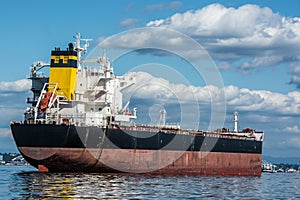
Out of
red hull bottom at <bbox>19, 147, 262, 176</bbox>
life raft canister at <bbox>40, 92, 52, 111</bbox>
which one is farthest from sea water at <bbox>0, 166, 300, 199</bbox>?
life raft canister at <bbox>40, 92, 52, 111</bbox>

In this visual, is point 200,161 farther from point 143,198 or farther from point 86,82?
point 143,198

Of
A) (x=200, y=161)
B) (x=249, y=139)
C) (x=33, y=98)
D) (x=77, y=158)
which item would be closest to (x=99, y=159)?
(x=77, y=158)

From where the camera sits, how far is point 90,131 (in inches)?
1630

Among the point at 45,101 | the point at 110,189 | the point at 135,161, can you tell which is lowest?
the point at 110,189

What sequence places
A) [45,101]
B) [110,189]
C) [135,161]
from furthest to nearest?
[135,161]
[45,101]
[110,189]

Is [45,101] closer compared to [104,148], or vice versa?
[104,148]

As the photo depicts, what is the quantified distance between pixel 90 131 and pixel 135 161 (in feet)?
15.9

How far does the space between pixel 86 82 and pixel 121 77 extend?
354 cm

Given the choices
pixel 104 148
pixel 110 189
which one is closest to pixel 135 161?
pixel 104 148

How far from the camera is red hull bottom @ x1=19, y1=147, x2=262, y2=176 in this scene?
134 ft

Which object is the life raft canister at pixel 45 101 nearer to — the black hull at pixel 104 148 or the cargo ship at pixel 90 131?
the cargo ship at pixel 90 131

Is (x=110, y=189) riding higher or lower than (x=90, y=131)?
lower

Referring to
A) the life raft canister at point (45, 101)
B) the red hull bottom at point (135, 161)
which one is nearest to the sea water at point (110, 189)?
the red hull bottom at point (135, 161)

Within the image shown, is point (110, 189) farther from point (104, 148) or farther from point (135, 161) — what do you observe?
point (135, 161)
